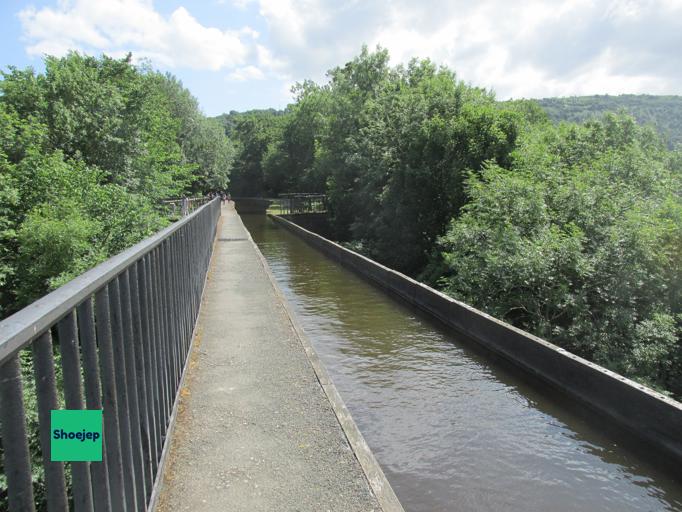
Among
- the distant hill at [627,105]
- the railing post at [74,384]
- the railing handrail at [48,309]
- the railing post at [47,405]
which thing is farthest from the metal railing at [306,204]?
the distant hill at [627,105]

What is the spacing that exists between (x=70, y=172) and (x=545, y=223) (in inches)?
509

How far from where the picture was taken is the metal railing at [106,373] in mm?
1365

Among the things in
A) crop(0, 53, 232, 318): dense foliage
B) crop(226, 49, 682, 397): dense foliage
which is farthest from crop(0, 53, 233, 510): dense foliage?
crop(226, 49, 682, 397): dense foliage

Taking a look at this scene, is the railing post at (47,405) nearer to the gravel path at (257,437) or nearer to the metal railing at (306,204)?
the gravel path at (257,437)

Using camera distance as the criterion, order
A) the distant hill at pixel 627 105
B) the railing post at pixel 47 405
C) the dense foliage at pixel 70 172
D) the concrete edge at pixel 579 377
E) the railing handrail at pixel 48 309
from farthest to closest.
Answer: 1. the distant hill at pixel 627 105
2. the dense foliage at pixel 70 172
3. the concrete edge at pixel 579 377
4. the railing post at pixel 47 405
5. the railing handrail at pixel 48 309

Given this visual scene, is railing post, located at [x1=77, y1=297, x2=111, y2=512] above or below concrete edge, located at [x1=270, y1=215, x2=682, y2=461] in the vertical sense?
above

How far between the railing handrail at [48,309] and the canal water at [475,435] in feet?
11.7

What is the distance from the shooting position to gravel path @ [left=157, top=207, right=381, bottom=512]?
3.33 m

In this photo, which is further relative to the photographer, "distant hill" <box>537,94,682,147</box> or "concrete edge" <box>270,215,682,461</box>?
"distant hill" <box>537,94,682,147</box>

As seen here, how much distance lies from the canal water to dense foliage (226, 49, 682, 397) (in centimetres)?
205

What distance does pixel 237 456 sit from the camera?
3840mm

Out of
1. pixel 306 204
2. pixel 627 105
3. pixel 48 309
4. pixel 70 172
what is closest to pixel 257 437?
pixel 48 309

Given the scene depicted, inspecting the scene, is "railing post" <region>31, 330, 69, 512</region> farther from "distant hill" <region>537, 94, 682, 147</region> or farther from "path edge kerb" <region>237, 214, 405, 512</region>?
"distant hill" <region>537, 94, 682, 147</region>

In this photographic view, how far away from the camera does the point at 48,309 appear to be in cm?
155
